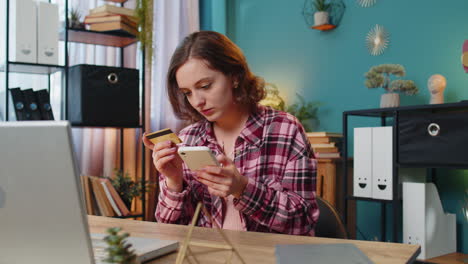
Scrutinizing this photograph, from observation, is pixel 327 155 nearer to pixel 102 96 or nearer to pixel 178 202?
pixel 102 96

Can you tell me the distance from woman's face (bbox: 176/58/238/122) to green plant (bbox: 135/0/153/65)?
1.49 metres

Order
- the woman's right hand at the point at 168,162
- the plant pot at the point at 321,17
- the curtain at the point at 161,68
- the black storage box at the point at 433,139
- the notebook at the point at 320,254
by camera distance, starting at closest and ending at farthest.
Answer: the notebook at the point at 320,254 → the woman's right hand at the point at 168,162 → the black storage box at the point at 433,139 → the plant pot at the point at 321,17 → the curtain at the point at 161,68

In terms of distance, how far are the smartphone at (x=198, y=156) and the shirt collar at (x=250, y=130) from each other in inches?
15.0

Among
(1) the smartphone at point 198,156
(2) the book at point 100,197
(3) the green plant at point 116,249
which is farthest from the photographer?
(2) the book at point 100,197

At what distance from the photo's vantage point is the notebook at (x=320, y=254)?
805mm

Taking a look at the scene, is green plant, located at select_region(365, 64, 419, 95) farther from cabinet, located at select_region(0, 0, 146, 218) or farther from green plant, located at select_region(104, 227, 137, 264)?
green plant, located at select_region(104, 227, 137, 264)

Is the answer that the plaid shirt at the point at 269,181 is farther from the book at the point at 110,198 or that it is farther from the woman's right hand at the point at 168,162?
the book at the point at 110,198

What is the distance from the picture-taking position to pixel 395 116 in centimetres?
238

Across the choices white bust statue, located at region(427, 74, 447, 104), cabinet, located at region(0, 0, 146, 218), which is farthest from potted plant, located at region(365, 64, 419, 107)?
cabinet, located at region(0, 0, 146, 218)

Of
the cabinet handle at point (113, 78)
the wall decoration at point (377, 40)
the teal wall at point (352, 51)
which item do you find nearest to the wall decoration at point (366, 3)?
the teal wall at point (352, 51)

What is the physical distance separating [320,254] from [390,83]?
2003mm

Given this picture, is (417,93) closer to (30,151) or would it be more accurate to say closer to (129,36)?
(129,36)

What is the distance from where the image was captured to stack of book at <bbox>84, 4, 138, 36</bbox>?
2695 mm

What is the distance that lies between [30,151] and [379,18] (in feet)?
8.75
